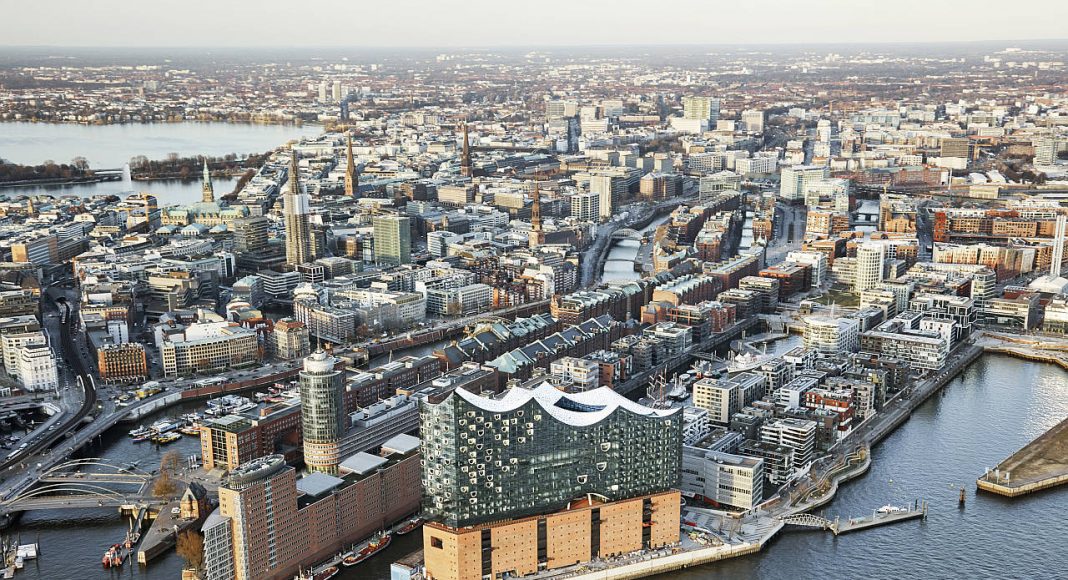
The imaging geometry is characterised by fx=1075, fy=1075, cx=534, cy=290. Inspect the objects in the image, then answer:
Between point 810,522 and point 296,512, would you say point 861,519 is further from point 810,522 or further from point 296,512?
point 296,512

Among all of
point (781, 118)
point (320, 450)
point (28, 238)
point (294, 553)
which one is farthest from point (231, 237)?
point (781, 118)

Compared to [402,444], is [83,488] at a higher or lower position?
lower

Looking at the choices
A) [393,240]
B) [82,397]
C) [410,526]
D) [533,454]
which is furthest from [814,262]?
[82,397]

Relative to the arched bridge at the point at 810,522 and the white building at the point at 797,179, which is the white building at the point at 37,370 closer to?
the arched bridge at the point at 810,522

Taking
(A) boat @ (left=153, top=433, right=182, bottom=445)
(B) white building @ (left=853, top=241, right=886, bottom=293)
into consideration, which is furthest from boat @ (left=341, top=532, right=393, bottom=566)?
(B) white building @ (left=853, top=241, right=886, bottom=293)

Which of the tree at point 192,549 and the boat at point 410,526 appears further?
the boat at point 410,526

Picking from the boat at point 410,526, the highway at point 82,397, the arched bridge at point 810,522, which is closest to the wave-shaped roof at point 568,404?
the boat at point 410,526

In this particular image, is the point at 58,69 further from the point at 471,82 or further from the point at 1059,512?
the point at 1059,512
